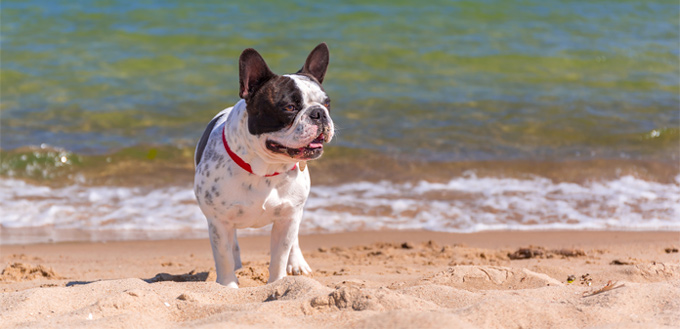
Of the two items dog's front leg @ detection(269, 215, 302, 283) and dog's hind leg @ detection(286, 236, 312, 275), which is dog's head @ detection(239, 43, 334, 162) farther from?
dog's hind leg @ detection(286, 236, 312, 275)

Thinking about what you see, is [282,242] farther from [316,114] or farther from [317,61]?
[317,61]

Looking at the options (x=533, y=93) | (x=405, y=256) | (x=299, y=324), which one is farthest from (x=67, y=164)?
(x=533, y=93)

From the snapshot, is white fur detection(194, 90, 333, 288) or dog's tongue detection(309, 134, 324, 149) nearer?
dog's tongue detection(309, 134, 324, 149)

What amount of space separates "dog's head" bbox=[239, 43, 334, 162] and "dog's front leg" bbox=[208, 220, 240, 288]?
2.08 feet

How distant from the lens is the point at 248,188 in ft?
14.1

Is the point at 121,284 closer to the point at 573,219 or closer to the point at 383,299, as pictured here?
the point at 383,299

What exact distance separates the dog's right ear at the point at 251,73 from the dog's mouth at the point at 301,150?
0.33 metres

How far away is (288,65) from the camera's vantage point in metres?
12.5

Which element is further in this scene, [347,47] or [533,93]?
[347,47]

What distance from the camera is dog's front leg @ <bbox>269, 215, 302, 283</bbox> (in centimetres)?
454

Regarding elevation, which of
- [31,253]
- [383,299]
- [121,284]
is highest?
[383,299]

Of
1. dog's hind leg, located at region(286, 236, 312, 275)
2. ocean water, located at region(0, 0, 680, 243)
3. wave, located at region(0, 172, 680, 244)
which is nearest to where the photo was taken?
dog's hind leg, located at region(286, 236, 312, 275)

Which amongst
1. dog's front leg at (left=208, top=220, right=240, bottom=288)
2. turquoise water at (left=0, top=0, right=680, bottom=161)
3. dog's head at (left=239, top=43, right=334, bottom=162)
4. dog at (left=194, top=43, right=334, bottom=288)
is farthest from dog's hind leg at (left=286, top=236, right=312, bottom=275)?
turquoise water at (left=0, top=0, right=680, bottom=161)

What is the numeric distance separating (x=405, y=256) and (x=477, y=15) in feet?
34.7
